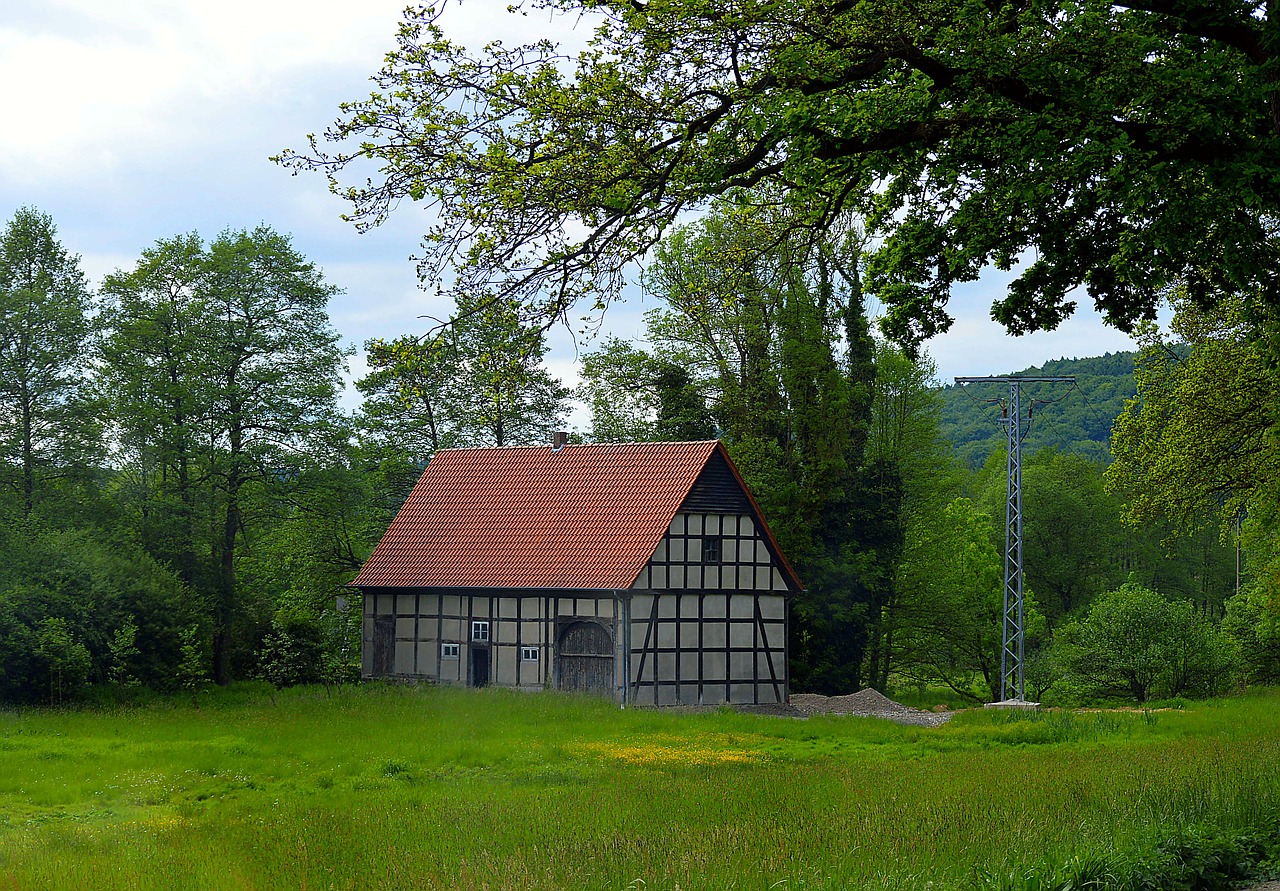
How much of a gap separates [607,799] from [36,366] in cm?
2629

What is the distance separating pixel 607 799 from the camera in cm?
1359

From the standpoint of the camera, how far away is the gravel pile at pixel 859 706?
33062mm

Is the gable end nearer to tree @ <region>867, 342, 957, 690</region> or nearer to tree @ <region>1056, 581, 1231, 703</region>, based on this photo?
tree @ <region>867, 342, 957, 690</region>

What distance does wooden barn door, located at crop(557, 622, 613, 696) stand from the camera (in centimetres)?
3238

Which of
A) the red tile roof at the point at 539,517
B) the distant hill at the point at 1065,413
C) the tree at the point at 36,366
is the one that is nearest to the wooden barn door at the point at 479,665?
the red tile roof at the point at 539,517

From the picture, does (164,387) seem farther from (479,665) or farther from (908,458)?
(908,458)

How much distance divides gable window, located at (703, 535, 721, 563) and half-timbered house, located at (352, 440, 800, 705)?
0.13 ft

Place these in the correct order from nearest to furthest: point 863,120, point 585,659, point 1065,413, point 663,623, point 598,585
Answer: point 863,120 < point 598,585 < point 585,659 < point 663,623 < point 1065,413

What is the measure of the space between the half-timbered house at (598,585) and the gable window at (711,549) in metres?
0.04

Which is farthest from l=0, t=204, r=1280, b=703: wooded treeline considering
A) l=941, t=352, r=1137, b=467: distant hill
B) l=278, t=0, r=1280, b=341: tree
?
l=941, t=352, r=1137, b=467: distant hill

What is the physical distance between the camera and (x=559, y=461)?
124ft

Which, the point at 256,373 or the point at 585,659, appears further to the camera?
the point at 256,373

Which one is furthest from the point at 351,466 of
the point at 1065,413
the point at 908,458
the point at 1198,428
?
the point at 1065,413

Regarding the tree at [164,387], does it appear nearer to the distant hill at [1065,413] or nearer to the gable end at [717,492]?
the gable end at [717,492]
